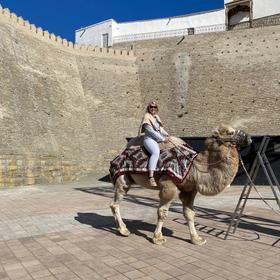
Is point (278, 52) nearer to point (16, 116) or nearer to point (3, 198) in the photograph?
point (16, 116)

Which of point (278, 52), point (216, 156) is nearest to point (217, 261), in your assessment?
point (216, 156)

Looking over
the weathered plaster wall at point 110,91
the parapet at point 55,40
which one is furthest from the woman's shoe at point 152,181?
the parapet at point 55,40

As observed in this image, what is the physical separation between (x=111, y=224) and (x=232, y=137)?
9.59 feet

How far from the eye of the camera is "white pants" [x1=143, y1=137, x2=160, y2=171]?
526 cm

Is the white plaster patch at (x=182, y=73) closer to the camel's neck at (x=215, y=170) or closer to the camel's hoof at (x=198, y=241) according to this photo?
the camel's neck at (x=215, y=170)

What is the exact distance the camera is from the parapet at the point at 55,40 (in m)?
22.2

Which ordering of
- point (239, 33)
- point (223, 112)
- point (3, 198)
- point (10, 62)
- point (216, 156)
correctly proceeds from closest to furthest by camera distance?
point (216, 156), point (3, 198), point (10, 62), point (223, 112), point (239, 33)

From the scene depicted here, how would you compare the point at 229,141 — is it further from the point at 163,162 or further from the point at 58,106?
the point at 58,106

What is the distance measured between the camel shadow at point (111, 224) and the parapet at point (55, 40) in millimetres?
18129

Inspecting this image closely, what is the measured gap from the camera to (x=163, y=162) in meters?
5.25

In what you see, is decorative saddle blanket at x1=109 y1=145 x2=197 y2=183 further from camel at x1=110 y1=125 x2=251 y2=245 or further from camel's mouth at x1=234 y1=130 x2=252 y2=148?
camel's mouth at x1=234 y1=130 x2=252 y2=148

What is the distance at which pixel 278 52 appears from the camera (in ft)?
88.4

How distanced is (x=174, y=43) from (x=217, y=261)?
28117 millimetres

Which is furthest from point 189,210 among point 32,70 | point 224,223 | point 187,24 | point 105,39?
point 105,39
